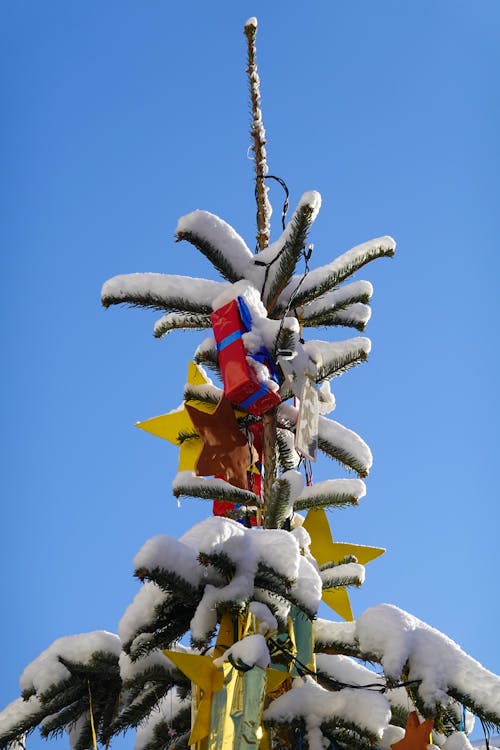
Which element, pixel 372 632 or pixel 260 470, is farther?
pixel 260 470

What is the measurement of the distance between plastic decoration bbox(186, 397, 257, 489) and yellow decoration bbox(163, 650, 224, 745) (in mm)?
825

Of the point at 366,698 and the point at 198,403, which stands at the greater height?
the point at 198,403

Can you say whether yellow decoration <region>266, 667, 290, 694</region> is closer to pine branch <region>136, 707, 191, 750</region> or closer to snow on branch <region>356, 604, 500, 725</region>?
snow on branch <region>356, 604, 500, 725</region>

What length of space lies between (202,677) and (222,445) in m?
1.01

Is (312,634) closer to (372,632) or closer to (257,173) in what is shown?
(372,632)

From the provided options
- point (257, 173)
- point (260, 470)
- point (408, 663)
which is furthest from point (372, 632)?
point (257, 173)

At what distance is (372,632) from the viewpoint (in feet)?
10.8

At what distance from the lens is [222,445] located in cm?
384

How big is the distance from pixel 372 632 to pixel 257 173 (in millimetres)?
2353

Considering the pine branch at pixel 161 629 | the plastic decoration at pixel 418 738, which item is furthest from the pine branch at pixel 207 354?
the plastic decoration at pixel 418 738

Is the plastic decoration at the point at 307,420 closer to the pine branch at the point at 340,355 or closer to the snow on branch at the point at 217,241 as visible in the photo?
the pine branch at the point at 340,355

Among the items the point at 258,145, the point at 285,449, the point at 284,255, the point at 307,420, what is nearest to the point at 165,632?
the point at 307,420

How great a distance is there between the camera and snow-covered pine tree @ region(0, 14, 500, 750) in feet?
10.2

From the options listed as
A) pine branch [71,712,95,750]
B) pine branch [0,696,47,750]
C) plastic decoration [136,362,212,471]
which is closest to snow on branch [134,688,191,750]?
pine branch [71,712,95,750]
